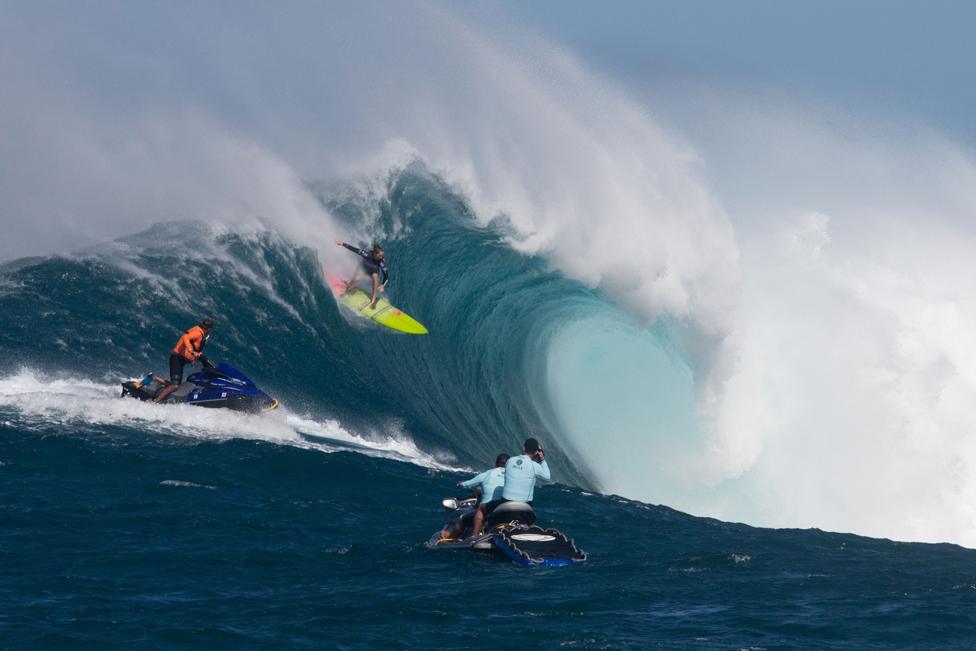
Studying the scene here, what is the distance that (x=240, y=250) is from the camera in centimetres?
2625

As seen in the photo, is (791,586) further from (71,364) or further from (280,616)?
Answer: (71,364)

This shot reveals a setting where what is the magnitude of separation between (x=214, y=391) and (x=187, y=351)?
0.85 m

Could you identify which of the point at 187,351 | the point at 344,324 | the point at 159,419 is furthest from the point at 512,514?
the point at 344,324

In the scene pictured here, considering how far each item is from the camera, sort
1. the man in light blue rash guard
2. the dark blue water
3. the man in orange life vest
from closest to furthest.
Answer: the dark blue water
the man in light blue rash guard
the man in orange life vest

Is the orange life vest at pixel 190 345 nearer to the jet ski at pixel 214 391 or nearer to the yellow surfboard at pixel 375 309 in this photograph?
the jet ski at pixel 214 391

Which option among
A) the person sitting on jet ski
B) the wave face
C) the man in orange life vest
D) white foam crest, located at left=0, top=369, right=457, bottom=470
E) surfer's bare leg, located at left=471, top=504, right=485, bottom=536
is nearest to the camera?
surfer's bare leg, located at left=471, top=504, right=485, bottom=536

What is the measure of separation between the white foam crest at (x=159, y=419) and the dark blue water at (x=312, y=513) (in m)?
0.05

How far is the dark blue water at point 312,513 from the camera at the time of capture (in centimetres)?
1102

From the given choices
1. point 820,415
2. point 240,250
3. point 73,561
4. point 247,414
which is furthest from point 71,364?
point 820,415

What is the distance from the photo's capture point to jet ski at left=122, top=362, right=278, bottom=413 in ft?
61.9

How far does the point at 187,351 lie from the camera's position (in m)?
19.1

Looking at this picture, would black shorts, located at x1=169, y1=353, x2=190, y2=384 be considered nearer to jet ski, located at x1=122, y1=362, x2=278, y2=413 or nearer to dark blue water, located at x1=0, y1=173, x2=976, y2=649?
jet ski, located at x1=122, y1=362, x2=278, y2=413

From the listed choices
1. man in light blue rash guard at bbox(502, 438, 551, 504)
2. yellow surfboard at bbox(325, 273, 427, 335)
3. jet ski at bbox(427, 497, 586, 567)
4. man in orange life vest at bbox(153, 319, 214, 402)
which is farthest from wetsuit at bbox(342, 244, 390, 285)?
man in light blue rash guard at bbox(502, 438, 551, 504)

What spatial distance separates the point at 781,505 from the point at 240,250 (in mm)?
15019
